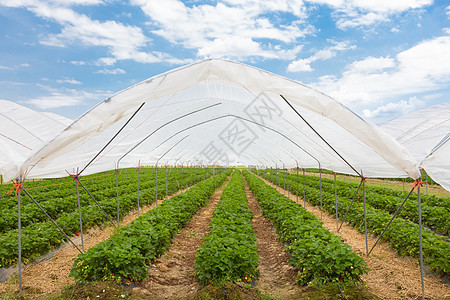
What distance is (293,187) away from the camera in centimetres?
1933

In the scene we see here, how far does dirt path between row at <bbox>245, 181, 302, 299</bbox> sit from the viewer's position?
523cm

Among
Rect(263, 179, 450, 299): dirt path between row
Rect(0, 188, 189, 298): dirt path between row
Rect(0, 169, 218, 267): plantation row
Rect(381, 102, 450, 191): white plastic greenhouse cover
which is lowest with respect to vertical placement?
Rect(0, 188, 189, 298): dirt path between row

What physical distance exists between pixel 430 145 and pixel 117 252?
8.24 m

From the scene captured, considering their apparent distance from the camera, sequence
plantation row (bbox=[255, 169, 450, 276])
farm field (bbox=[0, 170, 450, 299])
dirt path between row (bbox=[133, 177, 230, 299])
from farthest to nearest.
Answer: plantation row (bbox=[255, 169, 450, 276]) < dirt path between row (bbox=[133, 177, 230, 299]) < farm field (bbox=[0, 170, 450, 299])

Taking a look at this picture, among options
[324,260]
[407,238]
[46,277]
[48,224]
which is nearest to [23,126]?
[48,224]

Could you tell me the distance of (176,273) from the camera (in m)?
6.14

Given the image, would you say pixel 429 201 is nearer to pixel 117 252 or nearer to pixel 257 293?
pixel 257 293

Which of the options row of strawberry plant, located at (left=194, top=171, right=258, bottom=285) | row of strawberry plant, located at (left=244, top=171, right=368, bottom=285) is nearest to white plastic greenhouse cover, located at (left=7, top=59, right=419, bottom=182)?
row of strawberry plant, located at (left=244, top=171, right=368, bottom=285)

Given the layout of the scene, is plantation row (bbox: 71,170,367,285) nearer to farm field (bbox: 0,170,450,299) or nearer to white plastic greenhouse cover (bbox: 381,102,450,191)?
farm field (bbox: 0,170,450,299)

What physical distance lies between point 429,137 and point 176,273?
7798 mm

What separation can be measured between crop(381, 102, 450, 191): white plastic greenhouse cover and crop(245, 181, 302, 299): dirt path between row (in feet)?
10.2

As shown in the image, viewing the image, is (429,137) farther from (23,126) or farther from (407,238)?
(23,126)

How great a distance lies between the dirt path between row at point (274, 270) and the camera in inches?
206

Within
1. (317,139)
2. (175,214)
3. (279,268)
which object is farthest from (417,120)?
(175,214)
